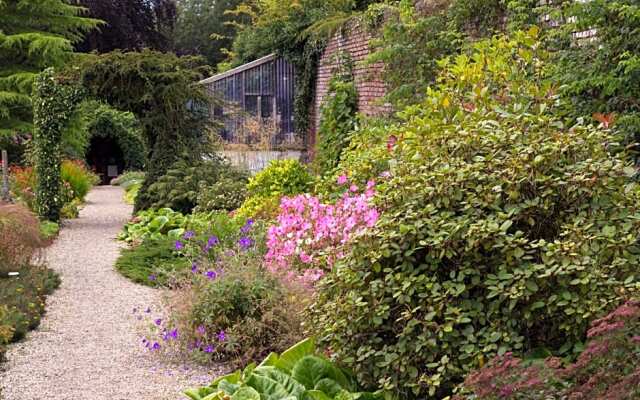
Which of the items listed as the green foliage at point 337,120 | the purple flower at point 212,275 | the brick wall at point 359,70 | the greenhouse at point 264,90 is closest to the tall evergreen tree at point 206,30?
the greenhouse at point 264,90

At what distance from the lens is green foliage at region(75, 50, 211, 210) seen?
14039 millimetres

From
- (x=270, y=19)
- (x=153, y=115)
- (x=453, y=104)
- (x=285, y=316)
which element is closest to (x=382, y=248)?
(x=285, y=316)

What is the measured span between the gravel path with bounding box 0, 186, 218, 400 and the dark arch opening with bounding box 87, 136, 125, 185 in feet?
51.4

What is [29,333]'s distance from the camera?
21.7 ft

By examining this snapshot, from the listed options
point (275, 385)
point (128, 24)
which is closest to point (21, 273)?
point (275, 385)

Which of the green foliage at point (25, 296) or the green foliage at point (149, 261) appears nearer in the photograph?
the green foliage at point (25, 296)

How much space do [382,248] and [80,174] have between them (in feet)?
48.2

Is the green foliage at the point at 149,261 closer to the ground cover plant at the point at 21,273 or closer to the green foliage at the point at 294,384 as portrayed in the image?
the ground cover plant at the point at 21,273

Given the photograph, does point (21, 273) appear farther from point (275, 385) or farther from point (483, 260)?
point (483, 260)

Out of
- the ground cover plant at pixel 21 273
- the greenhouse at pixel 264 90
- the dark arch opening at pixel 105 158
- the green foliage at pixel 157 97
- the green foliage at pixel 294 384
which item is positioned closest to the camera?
the green foliage at pixel 294 384

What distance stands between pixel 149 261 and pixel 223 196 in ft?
10.6

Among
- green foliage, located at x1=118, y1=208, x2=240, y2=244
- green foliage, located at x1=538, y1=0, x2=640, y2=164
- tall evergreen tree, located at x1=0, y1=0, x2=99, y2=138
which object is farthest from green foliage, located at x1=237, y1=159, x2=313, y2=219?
tall evergreen tree, located at x1=0, y1=0, x2=99, y2=138

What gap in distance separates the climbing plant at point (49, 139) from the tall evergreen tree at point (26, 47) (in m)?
5.18

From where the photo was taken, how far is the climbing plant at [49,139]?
13.6 m
